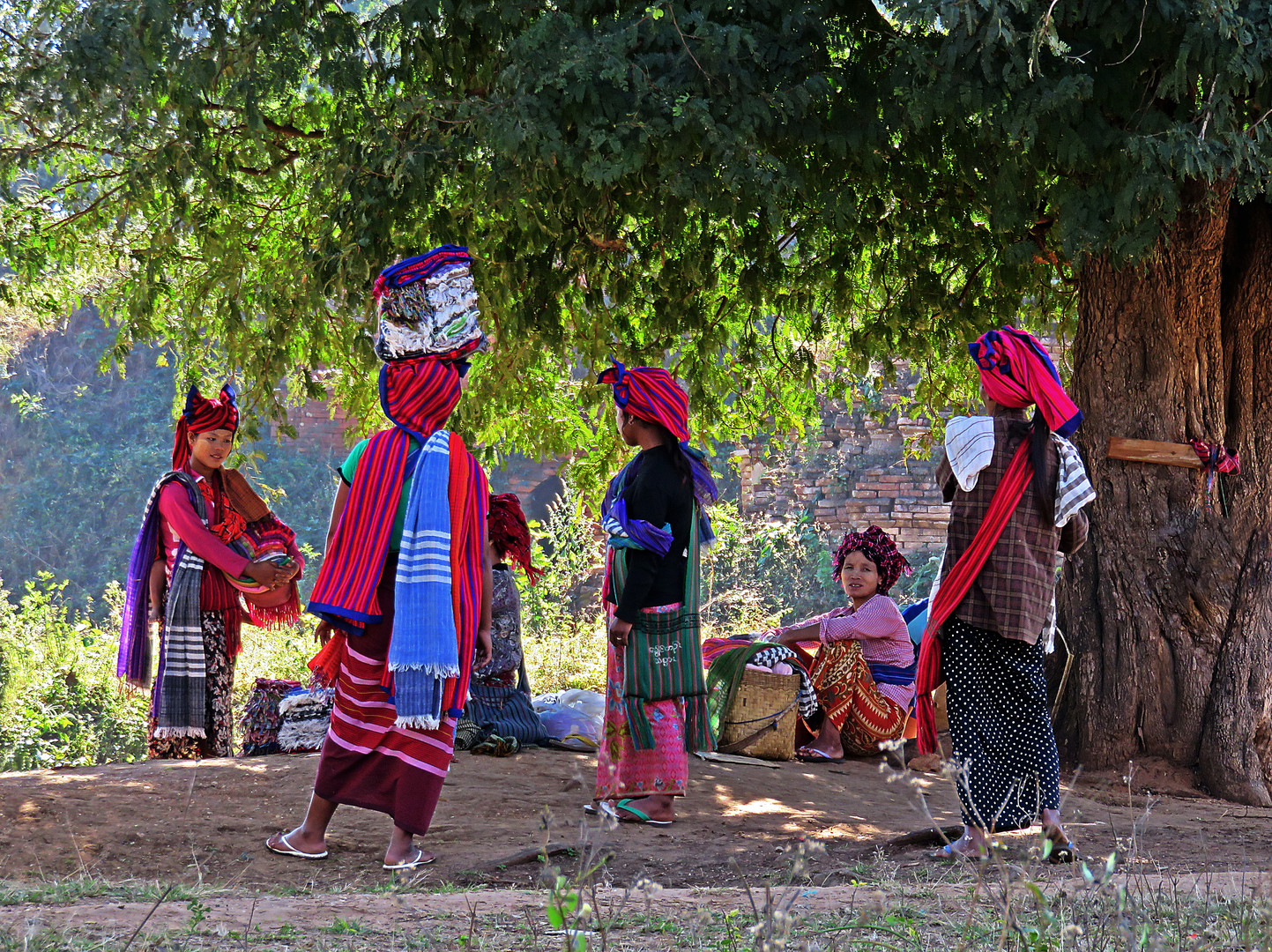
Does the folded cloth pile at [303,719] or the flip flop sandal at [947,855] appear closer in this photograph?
the flip flop sandal at [947,855]

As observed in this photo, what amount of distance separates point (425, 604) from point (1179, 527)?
3907 millimetres

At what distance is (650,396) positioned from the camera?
4.93 meters

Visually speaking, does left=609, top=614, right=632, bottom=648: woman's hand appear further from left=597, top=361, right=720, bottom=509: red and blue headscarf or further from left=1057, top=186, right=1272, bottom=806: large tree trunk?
left=1057, top=186, right=1272, bottom=806: large tree trunk

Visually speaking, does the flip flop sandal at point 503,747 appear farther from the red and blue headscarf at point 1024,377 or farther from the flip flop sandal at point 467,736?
the red and blue headscarf at point 1024,377

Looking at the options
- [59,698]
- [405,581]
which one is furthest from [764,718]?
[59,698]

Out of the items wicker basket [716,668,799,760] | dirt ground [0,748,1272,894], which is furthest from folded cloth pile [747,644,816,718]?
dirt ground [0,748,1272,894]

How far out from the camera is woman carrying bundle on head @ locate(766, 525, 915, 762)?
21.8ft

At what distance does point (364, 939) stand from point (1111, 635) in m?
4.46

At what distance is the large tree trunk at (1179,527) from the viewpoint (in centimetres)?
589

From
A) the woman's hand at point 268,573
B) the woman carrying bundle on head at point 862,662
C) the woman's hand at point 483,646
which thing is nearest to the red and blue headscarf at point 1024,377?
the woman's hand at point 483,646

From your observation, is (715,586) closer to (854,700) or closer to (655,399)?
(854,700)

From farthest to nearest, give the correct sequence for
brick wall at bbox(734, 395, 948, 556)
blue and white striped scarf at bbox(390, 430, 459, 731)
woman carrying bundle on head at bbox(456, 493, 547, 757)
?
→ brick wall at bbox(734, 395, 948, 556) < woman carrying bundle on head at bbox(456, 493, 547, 757) < blue and white striped scarf at bbox(390, 430, 459, 731)

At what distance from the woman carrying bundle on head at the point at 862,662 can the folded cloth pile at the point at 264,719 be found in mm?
2741

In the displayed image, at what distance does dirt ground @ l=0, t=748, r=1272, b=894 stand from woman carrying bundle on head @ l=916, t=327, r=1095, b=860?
31 centimetres
